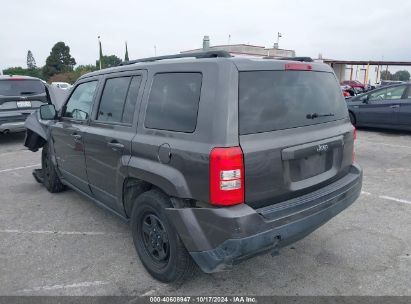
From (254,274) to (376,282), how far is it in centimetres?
102

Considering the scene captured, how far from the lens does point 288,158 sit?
2.63 metres

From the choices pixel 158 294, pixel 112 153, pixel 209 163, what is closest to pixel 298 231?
pixel 209 163

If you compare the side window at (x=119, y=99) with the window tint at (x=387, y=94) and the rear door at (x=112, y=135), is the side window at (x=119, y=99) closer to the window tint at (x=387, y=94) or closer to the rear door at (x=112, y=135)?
the rear door at (x=112, y=135)

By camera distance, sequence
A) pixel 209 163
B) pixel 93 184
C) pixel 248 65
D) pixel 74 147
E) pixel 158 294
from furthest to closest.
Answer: pixel 74 147 → pixel 93 184 → pixel 158 294 → pixel 248 65 → pixel 209 163

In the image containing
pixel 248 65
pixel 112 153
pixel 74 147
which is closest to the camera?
pixel 248 65

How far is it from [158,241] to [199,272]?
46 cm

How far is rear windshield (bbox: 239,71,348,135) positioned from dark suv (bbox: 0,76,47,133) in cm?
835

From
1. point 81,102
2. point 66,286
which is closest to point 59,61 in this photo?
point 81,102

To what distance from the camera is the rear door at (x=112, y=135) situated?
3.17 metres

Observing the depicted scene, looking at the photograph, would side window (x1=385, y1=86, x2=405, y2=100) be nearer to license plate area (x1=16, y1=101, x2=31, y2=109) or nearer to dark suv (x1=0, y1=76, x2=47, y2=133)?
dark suv (x1=0, y1=76, x2=47, y2=133)

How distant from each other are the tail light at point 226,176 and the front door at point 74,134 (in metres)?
2.10

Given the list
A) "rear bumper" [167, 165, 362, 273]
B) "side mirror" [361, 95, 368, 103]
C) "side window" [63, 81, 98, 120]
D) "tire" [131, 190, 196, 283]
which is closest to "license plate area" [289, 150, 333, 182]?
"rear bumper" [167, 165, 362, 273]

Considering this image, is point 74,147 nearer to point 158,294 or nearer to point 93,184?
point 93,184

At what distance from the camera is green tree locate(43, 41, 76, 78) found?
254 ft
